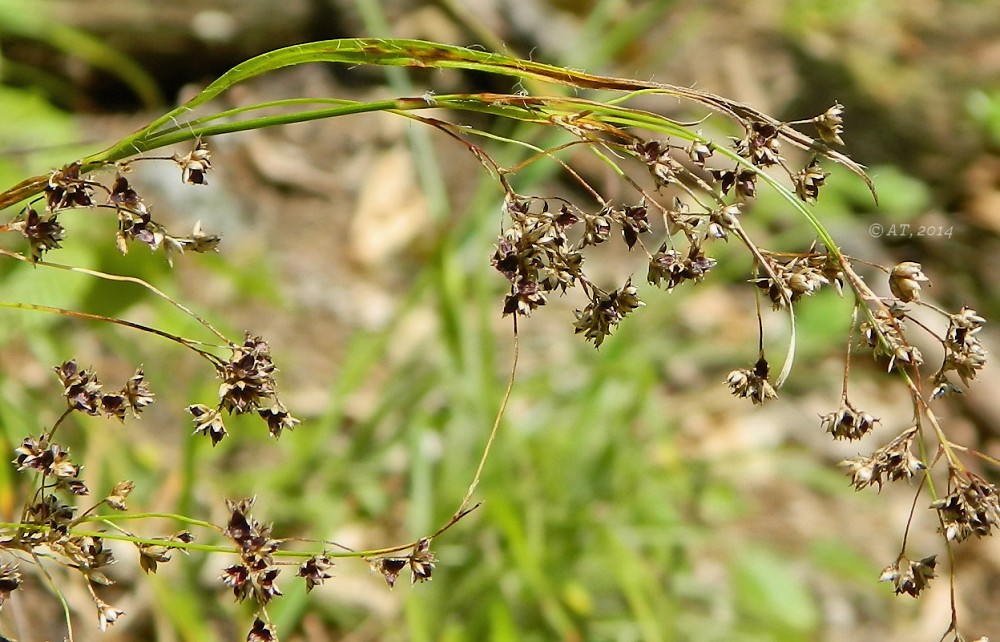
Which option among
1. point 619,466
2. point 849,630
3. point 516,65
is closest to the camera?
point 516,65

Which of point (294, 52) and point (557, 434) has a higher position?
point (557, 434)

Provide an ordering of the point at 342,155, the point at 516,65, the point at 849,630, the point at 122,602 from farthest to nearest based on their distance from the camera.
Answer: the point at 342,155, the point at 849,630, the point at 122,602, the point at 516,65

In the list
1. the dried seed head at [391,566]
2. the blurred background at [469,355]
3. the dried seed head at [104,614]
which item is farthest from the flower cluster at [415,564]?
the blurred background at [469,355]

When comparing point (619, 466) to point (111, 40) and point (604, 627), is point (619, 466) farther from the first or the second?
point (111, 40)

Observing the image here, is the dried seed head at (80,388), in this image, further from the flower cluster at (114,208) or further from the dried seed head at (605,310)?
the dried seed head at (605,310)

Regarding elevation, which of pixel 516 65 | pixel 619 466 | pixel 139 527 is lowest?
pixel 516 65

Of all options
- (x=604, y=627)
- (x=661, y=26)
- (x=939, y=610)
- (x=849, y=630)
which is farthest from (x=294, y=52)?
(x=661, y=26)
